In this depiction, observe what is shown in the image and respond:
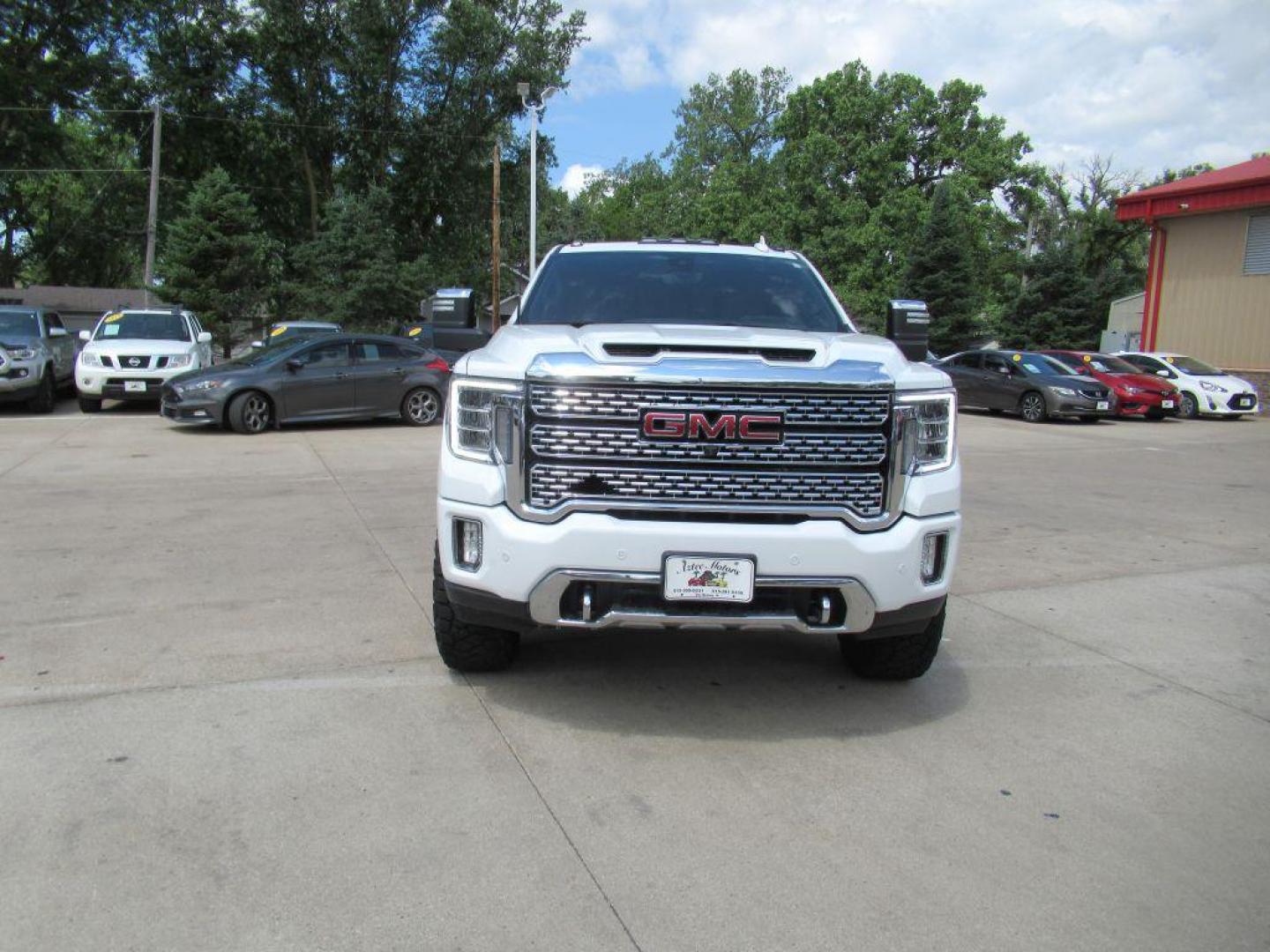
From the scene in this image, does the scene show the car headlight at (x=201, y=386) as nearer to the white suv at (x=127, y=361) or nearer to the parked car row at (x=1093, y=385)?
the white suv at (x=127, y=361)

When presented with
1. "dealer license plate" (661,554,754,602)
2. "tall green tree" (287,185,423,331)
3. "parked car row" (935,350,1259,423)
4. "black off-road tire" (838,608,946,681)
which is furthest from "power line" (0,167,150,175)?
"dealer license plate" (661,554,754,602)

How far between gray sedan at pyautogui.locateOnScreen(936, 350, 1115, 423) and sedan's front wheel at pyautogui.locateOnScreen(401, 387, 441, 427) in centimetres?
1017

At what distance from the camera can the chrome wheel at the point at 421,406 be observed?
15914 mm

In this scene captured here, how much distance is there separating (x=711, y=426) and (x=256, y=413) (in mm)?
11890

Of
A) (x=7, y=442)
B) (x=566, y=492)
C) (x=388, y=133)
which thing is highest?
(x=388, y=133)

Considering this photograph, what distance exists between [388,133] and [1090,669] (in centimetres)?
4028

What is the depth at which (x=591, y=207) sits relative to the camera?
90.0 m

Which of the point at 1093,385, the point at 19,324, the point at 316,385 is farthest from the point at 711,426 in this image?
the point at 1093,385

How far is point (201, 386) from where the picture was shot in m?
13.9

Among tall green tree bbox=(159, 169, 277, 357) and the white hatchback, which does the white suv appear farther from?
the white hatchback

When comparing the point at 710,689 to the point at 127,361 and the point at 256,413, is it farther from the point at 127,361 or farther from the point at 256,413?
the point at 127,361

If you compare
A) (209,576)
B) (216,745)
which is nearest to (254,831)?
(216,745)

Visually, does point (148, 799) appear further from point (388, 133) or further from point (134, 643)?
point (388, 133)

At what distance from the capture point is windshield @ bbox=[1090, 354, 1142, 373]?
72.0ft
